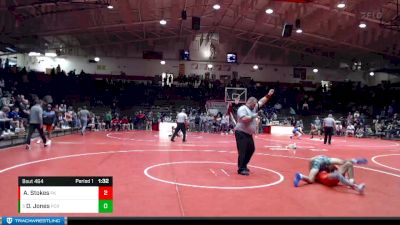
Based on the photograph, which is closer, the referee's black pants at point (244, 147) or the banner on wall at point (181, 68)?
the referee's black pants at point (244, 147)

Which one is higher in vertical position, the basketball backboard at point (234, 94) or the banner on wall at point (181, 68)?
the banner on wall at point (181, 68)

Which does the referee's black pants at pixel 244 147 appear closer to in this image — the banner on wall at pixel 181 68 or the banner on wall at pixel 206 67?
the banner on wall at pixel 181 68

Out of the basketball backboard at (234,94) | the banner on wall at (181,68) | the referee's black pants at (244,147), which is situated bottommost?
the referee's black pants at (244,147)

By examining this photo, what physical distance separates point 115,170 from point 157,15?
71.2 ft

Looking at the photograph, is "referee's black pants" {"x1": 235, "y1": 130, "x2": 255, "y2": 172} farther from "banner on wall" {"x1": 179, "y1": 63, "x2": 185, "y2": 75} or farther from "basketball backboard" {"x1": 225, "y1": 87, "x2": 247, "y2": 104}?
"banner on wall" {"x1": 179, "y1": 63, "x2": 185, "y2": 75}

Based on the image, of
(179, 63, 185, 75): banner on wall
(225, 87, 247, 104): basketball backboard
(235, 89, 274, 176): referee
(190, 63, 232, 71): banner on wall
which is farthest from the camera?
(190, 63, 232, 71): banner on wall

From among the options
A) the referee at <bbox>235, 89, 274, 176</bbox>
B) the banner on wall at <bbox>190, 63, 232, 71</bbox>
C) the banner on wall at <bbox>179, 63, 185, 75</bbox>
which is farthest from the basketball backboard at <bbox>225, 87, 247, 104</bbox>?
the referee at <bbox>235, 89, 274, 176</bbox>

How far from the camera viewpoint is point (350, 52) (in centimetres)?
3559

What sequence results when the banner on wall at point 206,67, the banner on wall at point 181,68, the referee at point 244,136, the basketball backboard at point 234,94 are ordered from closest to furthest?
the referee at point 244,136
the basketball backboard at point 234,94
the banner on wall at point 181,68
the banner on wall at point 206,67

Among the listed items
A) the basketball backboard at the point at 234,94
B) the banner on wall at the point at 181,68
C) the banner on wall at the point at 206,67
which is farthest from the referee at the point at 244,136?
the banner on wall at the point at 206,67

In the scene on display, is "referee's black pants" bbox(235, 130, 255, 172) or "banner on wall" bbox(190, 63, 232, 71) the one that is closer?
"referee's black pants" bbox(235, 130, 255, 172)

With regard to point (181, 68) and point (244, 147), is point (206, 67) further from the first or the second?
point (244, 147)

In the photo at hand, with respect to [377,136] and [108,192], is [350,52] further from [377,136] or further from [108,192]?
Result: [108,192]

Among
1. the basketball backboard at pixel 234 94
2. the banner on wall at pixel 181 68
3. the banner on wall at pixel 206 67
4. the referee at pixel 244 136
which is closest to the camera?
the referee at pixel 244 136
